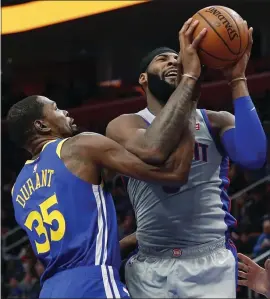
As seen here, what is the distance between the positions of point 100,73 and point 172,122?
44.2 feet

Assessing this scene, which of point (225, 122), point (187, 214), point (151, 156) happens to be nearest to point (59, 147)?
point (151, 156)

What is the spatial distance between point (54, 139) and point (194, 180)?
653mm

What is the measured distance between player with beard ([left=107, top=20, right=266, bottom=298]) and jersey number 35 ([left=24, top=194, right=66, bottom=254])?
0.41 metres

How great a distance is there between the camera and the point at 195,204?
3.40 meters

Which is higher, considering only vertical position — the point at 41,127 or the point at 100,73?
the point at 41,127

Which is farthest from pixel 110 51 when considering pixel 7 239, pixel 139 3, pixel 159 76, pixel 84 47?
pixel 159 76

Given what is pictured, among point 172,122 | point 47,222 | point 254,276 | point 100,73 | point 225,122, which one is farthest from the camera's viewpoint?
point 100,73

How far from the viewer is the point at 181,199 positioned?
3398mm

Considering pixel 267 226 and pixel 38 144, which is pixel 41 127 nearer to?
pixel 38 144

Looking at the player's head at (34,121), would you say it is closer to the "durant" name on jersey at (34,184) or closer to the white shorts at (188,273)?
the "durant" name on jersey at (34,184)

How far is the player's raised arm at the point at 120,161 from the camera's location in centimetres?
310

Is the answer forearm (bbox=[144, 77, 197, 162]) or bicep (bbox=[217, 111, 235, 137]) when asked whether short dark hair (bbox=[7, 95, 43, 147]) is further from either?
bicep (bbox=[217, 111, 235, 137])

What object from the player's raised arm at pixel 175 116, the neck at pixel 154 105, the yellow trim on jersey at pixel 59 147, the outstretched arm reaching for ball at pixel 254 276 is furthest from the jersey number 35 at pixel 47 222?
the outstretched arm reaching for ball at pixel 254 276

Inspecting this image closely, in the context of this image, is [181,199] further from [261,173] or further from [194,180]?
[261,173]
